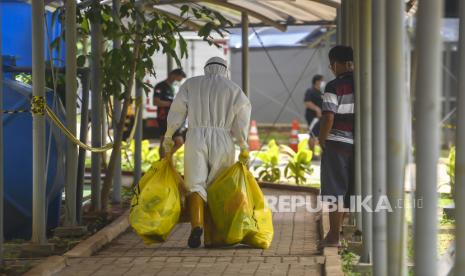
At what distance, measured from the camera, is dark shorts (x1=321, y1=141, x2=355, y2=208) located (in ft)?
27.1

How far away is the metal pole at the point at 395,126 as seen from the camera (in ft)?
17.1

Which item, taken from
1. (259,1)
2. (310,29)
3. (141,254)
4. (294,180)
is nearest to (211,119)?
(141,254)

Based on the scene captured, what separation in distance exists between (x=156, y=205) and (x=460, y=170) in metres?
4.01

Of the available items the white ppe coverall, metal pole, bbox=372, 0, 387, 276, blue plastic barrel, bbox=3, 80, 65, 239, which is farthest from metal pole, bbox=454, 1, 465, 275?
blue plastic barrel, bbox=3, 80, 65, 239

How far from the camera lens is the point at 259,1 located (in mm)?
12656

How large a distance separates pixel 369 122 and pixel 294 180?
284 inches

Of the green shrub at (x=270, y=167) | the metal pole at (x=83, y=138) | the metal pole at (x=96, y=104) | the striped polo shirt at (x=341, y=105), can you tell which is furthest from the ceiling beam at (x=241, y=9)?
the striped polo shirt at (x=341, y=105)

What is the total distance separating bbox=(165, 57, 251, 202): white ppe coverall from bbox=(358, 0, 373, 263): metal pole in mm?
1387

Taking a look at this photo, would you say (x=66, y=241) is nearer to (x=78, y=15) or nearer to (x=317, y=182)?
(x=78, y=15)

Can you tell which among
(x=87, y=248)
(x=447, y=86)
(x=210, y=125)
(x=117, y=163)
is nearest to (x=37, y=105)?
(x=87, y=248)

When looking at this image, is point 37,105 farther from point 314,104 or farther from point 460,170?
point 314,104

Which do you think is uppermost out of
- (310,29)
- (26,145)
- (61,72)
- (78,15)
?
(310,29)

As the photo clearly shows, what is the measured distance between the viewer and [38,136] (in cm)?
806

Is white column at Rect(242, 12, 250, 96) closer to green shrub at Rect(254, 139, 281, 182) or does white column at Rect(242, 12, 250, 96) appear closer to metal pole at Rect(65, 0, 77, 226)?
green shrub at Rect(254, 139, 281, 182)
